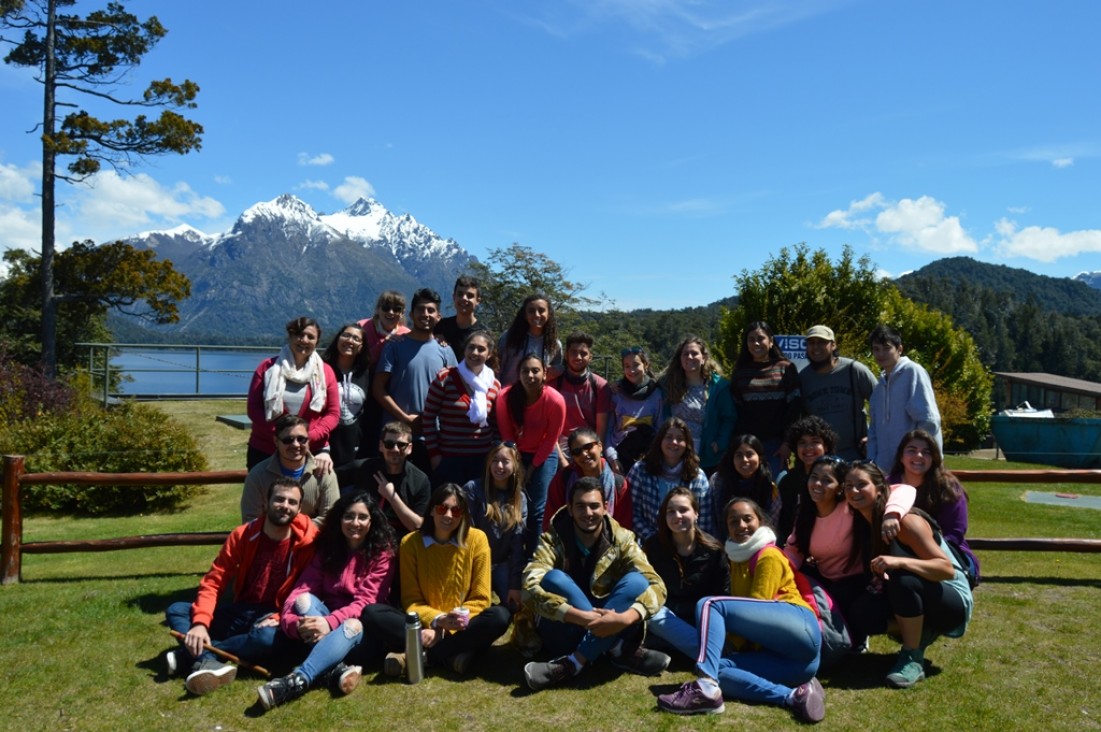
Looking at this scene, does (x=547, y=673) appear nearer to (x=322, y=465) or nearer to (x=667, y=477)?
(x=667, y=477)

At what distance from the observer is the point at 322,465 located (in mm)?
5039

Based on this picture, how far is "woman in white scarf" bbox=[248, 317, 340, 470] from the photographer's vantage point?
17.1ft

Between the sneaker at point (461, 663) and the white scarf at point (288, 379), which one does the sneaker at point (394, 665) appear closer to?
the sneaker at point (461, 663)

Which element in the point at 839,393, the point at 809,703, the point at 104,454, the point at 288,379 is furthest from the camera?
the point at 104,454

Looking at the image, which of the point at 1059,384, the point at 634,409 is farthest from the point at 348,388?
the point at 1059,384

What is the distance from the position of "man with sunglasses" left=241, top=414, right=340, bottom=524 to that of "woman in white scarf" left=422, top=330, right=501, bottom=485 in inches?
29.3

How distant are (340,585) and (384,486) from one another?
0.67m

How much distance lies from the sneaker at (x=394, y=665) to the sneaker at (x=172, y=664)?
1.16 metres

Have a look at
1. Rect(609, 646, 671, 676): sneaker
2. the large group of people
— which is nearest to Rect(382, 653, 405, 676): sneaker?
the large group of people

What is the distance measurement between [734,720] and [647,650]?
71 centimetres

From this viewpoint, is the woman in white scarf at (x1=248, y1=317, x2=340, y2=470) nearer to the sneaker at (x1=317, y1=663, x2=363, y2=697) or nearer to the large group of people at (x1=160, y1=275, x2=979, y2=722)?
the large group of people at (x1=160, y1=275, x2=979, y2=722)

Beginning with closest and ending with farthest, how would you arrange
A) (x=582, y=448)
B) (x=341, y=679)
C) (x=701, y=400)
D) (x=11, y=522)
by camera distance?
1. (x=341, y=679)
2. (x=582, y=448)
3. (x=701, y=400)
4. (x=11, y=522)

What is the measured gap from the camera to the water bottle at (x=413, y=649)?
13.7 ft

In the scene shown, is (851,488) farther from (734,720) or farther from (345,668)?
(345,668)
